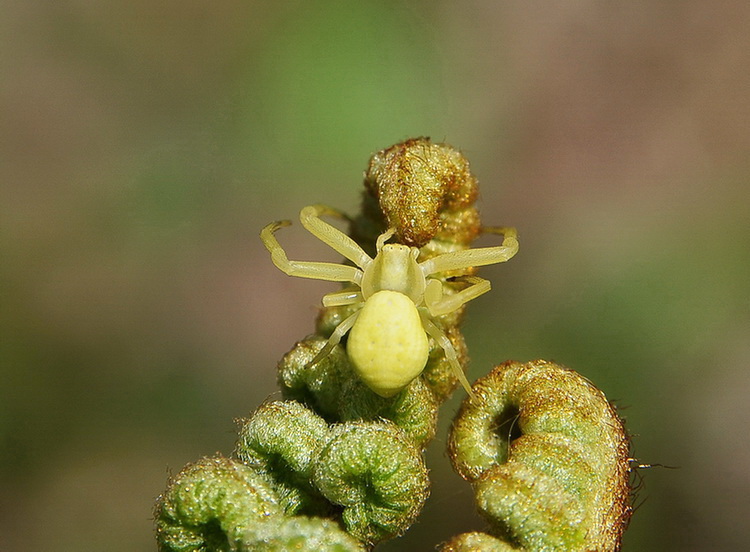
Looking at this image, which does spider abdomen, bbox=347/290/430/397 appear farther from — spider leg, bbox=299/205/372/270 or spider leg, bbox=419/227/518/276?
spider leg, bbox=299/205/372/270

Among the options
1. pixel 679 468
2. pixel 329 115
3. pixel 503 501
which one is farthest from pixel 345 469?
pixel 329 115

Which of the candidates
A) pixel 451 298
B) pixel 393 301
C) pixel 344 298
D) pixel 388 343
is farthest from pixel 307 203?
pixel 388 343

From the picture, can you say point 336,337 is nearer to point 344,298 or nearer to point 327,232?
point 344,298

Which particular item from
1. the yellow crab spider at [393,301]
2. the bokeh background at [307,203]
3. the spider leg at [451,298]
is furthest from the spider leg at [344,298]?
the bokeh background at [307,203]

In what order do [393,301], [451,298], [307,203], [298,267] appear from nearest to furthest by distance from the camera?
[451,298] < [393,301] < [298,267] < [307,203]

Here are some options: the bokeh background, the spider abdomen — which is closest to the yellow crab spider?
the spider abdomen

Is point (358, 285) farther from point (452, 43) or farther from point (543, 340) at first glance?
point (452, 43)

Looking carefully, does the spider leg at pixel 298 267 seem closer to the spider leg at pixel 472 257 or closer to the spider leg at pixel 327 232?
the spider leg at pixel 327 232
